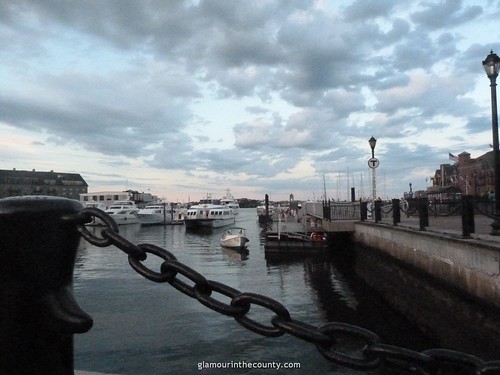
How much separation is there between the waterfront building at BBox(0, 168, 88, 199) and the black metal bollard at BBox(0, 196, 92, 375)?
81.5 metres

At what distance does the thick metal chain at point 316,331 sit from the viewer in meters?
1.61

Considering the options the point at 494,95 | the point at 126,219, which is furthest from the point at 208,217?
the point at 494,95

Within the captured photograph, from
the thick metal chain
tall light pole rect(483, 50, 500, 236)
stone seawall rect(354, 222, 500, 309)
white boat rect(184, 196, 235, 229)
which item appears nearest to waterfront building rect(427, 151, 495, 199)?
white boat rect(184, 196, 235, 229)

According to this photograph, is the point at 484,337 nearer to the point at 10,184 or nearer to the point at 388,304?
the point at 388,304

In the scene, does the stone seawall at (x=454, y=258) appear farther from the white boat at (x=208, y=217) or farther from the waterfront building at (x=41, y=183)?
the waterfront building at (x=41, y=183)

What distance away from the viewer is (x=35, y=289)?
163 centimetres

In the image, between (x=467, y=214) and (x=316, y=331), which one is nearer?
(x=316, y=331)

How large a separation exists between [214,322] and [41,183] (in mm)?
101315

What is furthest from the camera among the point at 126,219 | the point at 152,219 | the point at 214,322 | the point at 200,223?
the point at 152,219

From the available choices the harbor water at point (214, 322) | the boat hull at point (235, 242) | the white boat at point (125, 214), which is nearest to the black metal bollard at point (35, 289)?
the harbor water at point (214, 322)

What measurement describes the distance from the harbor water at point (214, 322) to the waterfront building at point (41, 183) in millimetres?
65448

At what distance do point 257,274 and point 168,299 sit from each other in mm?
6571

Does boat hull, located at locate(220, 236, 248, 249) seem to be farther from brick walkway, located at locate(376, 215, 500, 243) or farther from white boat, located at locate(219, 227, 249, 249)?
brick walkway, located at locate(376, 215, 500, 243)

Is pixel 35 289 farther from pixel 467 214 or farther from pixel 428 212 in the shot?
pixel 428 212
